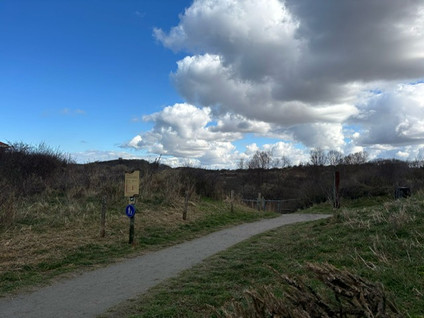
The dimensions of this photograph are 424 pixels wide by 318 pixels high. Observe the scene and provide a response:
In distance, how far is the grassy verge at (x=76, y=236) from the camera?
7998mm

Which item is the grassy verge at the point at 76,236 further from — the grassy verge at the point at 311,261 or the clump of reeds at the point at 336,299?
the clump of reeds at the point at 336,299

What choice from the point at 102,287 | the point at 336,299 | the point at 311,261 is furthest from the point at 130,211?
the point at 336,299

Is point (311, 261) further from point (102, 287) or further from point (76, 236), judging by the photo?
point (76, 236)


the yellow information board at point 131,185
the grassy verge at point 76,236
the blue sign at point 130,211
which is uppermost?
the yellow information board at point 131,185

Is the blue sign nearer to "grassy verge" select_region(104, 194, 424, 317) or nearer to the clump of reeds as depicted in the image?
"grassy verge" select_region(104, 194, 424, 317)

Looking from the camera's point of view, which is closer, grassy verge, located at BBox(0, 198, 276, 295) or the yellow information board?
grassy verge, located at BBox(0, 198, 276, 295)

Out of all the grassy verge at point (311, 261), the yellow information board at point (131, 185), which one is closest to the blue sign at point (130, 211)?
the yellow information board at point (131, 185)

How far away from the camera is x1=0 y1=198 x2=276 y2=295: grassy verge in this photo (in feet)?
26.2

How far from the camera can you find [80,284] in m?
7.05

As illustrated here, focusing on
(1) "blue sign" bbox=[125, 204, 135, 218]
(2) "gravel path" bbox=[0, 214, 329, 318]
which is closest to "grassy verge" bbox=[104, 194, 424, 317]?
(2) "gravel path" bbox=[0, 214, 329, 318]

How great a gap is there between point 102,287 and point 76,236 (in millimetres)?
4472

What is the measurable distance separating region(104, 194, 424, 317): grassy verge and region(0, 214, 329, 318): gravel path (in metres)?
0.43

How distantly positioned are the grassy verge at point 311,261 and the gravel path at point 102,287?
43 centimetres

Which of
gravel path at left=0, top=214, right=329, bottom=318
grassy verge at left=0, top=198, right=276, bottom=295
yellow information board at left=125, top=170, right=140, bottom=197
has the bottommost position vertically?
gravel path at left=0, top=214, right=329, bottom=318
